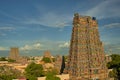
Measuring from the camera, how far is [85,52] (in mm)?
50344

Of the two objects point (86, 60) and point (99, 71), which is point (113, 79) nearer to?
point (99, 71)

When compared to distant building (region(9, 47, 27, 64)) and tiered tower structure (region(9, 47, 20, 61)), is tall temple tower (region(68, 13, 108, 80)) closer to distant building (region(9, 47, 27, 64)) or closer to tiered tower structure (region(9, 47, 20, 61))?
distant building (region(9, 47, 27, 64))

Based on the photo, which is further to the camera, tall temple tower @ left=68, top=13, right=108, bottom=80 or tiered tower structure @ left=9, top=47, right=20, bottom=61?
tiered tower structure @ left=9, top=47, right=20, bottom=61

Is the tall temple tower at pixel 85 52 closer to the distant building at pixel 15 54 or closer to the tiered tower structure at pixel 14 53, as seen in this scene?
the distant building at pixel 15 54

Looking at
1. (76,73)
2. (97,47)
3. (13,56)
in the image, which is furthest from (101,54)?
(13,56)

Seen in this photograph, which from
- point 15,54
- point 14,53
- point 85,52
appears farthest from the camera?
point 15,54

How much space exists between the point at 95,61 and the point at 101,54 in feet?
10.7

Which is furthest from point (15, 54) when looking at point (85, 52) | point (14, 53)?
point (85, 52)

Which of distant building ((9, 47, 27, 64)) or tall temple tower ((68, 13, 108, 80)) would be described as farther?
distant building ((9, 47, 27, 64))

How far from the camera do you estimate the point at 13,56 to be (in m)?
127

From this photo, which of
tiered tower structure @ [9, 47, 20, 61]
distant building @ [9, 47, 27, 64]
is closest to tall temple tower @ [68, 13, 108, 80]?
distant building @ [9, 47, 27, 64]

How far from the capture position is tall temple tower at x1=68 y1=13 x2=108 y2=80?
49.1 metres

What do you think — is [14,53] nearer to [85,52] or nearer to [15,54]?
[15,54]

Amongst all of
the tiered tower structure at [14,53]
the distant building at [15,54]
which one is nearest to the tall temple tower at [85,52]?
the distant building at [15,54]
